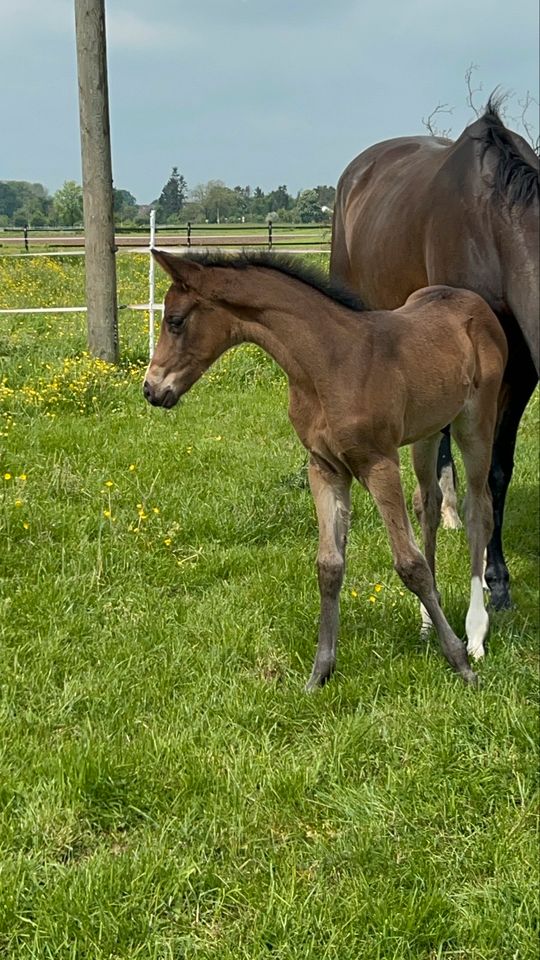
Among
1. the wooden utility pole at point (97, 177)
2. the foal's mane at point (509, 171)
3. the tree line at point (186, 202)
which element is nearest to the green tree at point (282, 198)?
the tree line at point (186, 202)

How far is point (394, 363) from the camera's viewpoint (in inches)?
122

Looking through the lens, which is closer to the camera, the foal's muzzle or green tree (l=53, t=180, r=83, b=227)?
the foal's muzzle

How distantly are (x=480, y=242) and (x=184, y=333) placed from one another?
1.37 meters

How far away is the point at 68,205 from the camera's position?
15.9 meters

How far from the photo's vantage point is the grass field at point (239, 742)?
86.2 inches

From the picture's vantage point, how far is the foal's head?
2.93m

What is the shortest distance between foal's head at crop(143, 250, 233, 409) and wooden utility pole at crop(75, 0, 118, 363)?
16.0 feet

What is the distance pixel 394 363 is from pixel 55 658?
1.65 meters

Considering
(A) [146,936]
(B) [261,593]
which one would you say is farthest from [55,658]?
(A) [146,936]

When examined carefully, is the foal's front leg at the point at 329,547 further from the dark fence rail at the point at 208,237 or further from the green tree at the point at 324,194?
the dark fence rail at the point at 208,237

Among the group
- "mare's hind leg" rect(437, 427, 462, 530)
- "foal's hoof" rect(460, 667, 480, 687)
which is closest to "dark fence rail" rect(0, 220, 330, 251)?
"mare's hind leg" rect(437, 427, 462, 530)

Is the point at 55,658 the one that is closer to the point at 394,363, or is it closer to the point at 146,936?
the point at 146,936

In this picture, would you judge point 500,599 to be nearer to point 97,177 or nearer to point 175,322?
point 175,322

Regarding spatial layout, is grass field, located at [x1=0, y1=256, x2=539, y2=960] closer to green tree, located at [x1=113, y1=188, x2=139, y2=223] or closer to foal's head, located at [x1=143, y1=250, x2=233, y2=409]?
foal's head, located at [x1=143, y1=250, x2=233, y2=409]
